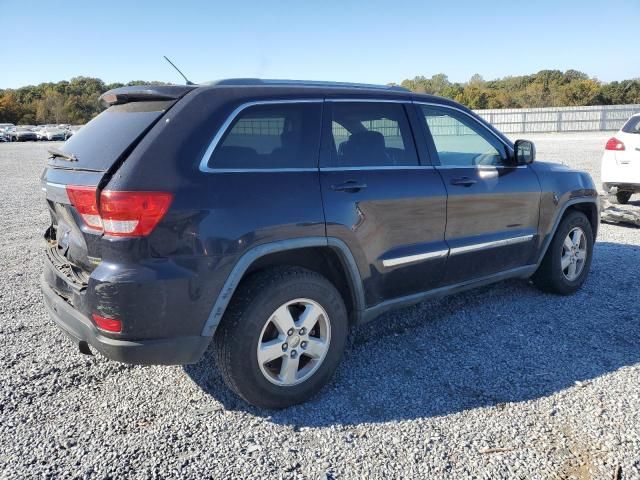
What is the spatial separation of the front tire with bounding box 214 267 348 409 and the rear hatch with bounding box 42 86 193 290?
81 centimetres

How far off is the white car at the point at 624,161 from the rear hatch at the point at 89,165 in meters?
7.90

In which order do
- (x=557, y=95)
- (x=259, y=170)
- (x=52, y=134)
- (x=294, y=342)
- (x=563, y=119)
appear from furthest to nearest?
(x=557, y=95)
(x=52, y=134)
(x=563, y=119)
(x=294, y=342)
(x=259, y=170)

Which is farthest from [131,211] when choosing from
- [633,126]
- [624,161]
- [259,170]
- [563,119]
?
[563,119]

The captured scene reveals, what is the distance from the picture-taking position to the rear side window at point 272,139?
289 centimetres

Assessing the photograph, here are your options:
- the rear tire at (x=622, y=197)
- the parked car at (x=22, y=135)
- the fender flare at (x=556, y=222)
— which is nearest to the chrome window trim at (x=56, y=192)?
the fender flare at (x=556, y=222)

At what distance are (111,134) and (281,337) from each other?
1506 millimetres

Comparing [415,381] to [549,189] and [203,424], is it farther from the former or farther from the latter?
[549,189]

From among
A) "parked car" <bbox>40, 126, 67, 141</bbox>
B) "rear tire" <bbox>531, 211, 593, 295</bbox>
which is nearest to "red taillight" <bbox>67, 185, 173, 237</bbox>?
"rear tire" <bbox>531, 211, 593, 295</bbox>

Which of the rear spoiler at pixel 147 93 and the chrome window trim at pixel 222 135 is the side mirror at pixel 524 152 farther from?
the rear spoiler at pixel 147 93

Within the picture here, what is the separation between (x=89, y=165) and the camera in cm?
283

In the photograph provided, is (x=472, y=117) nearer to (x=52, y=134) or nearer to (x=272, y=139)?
(x=272, y=139)

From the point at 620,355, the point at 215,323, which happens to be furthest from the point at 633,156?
the point at 215,323

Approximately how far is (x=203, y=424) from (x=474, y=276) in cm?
233

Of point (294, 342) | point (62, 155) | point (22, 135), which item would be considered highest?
point (62, 155)
